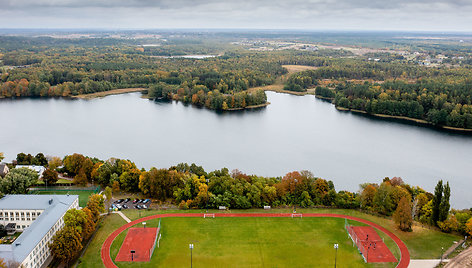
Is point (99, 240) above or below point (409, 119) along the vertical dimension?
below

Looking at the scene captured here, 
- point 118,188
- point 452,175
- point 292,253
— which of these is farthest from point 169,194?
point 452,175

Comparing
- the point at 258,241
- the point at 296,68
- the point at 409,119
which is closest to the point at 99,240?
the point at 258,241

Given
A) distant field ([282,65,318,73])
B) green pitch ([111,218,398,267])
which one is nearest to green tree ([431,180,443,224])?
green pitch ([111,218,398,267])

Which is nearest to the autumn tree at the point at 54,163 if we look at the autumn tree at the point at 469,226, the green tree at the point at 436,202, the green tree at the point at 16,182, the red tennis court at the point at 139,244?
the green tree at the point at 16,182

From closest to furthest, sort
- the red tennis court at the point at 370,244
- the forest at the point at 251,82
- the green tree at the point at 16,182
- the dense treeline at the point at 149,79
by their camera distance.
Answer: the red tennis court at the point at 370,244 < the green tree at the point at 16,182 < the forest at the point at 251,82 < the dense treeline at the point at 149,79

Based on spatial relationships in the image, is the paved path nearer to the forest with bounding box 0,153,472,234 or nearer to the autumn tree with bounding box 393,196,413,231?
the autumn tree with bounding box 393,196,413,231

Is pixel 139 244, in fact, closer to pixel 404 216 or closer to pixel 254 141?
pixel 404 216

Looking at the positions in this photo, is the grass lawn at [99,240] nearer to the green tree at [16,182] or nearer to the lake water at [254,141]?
the green tree at [16,182]
